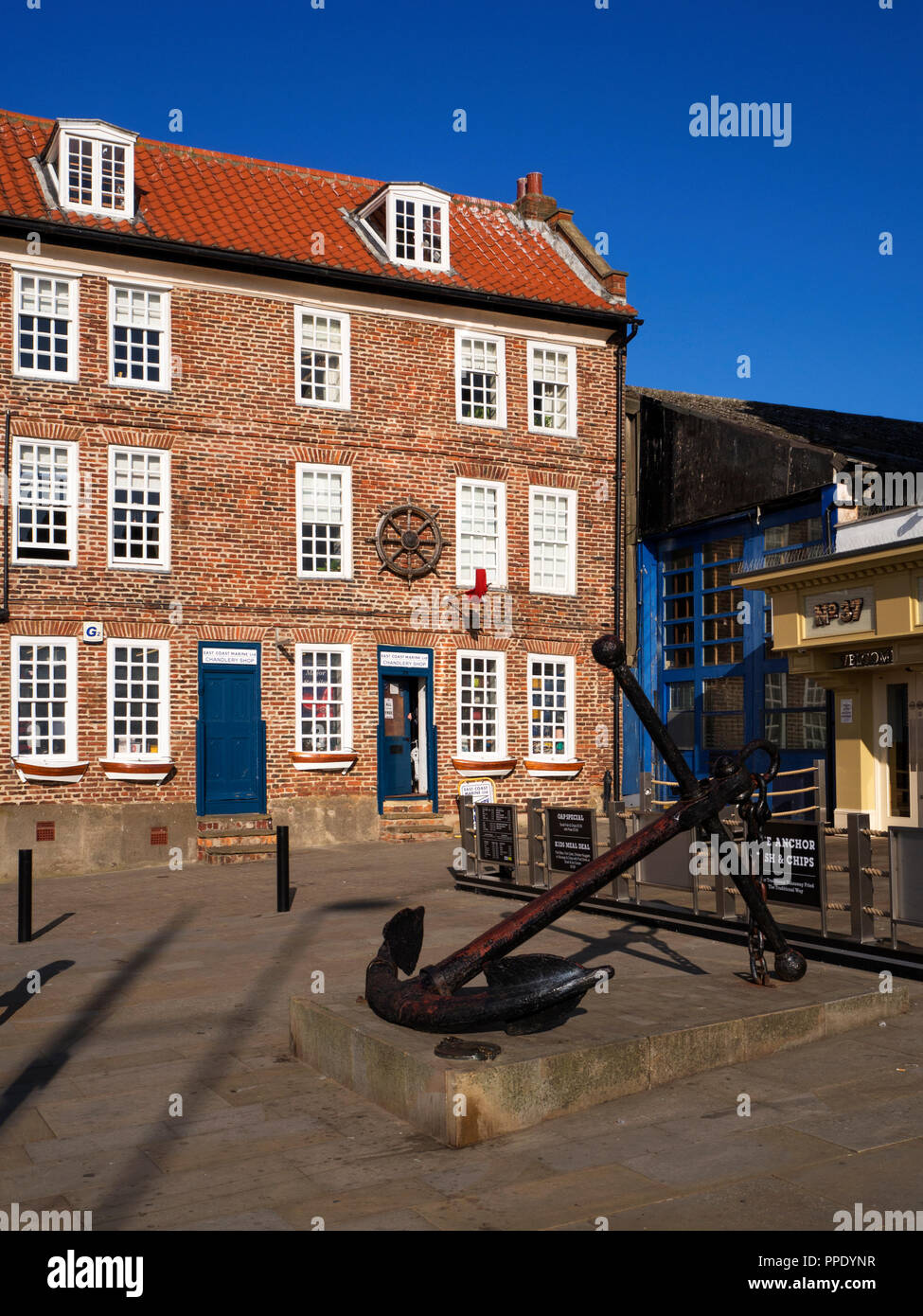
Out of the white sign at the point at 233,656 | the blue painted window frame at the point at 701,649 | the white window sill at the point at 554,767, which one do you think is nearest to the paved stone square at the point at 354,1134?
the white sign at the point at 233,656

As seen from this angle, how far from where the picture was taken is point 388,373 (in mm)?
23094

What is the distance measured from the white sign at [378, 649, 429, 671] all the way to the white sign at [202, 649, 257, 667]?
2389 millimetres

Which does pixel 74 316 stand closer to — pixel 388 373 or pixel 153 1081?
pixel 388 373

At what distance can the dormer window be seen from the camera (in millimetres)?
23719

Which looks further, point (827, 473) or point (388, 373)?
point (388, 373)

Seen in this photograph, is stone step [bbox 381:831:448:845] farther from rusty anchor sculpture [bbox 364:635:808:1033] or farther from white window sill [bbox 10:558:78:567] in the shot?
rusty anchor sculpture [bbox 364:635:808:1033]

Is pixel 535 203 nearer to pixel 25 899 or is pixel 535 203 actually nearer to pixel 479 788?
pixel 479 788

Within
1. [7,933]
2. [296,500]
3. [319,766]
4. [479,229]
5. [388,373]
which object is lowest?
[7,933]

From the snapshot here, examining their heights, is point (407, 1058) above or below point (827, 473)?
below

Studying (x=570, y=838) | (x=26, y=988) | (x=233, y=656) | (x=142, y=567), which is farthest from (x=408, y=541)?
(x=26, y=988)

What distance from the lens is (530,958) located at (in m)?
6.47

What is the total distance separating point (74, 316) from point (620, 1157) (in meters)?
18.3

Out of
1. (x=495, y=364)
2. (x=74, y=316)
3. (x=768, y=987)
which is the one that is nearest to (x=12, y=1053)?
(x=768, y=987)
